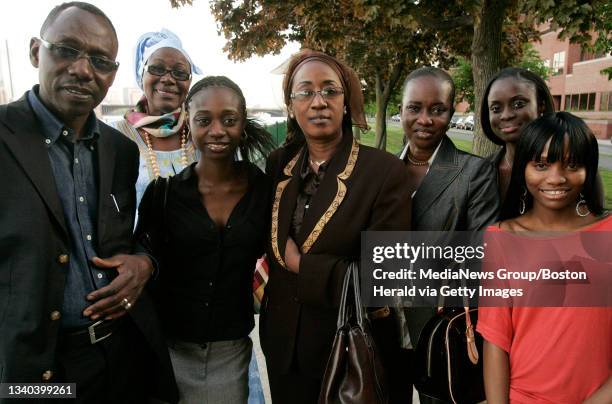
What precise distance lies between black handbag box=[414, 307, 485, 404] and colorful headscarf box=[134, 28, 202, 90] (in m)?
2.50

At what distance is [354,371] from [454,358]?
1.84 feet

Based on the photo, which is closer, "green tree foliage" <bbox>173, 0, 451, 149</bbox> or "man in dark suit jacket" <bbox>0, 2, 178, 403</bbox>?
"man in dark suit jacket" <bbox>0, 2, 178, 403</bbox>

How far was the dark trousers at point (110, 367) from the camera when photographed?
1835 millimetres

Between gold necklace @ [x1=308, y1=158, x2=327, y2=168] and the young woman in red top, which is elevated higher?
gold necklace @ [x1=308, y1=158, x2=327, y2=168]

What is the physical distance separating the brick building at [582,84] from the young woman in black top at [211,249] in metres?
31.5

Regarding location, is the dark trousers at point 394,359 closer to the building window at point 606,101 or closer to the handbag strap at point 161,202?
the handbag strap at point 161,202

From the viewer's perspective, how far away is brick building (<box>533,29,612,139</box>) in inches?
1249

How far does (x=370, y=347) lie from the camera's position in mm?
1823

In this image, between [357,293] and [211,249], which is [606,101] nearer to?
[357,293]

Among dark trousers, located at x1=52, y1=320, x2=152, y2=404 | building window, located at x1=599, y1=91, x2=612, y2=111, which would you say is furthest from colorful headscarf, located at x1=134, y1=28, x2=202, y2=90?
building window, located at x1=599, y1=91, x2=612, y2=111

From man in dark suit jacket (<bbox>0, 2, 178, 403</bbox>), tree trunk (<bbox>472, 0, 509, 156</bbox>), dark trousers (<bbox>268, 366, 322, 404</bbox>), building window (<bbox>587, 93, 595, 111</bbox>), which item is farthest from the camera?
building window (<bbox>587, 93, 595, 111</bbox>)

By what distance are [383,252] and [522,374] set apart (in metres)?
0.76

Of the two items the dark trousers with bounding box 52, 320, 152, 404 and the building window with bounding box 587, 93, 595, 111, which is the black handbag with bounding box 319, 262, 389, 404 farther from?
the building window with bounding box 587, 93, 595, 111

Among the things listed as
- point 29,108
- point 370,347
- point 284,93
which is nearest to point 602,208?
point 370,347
